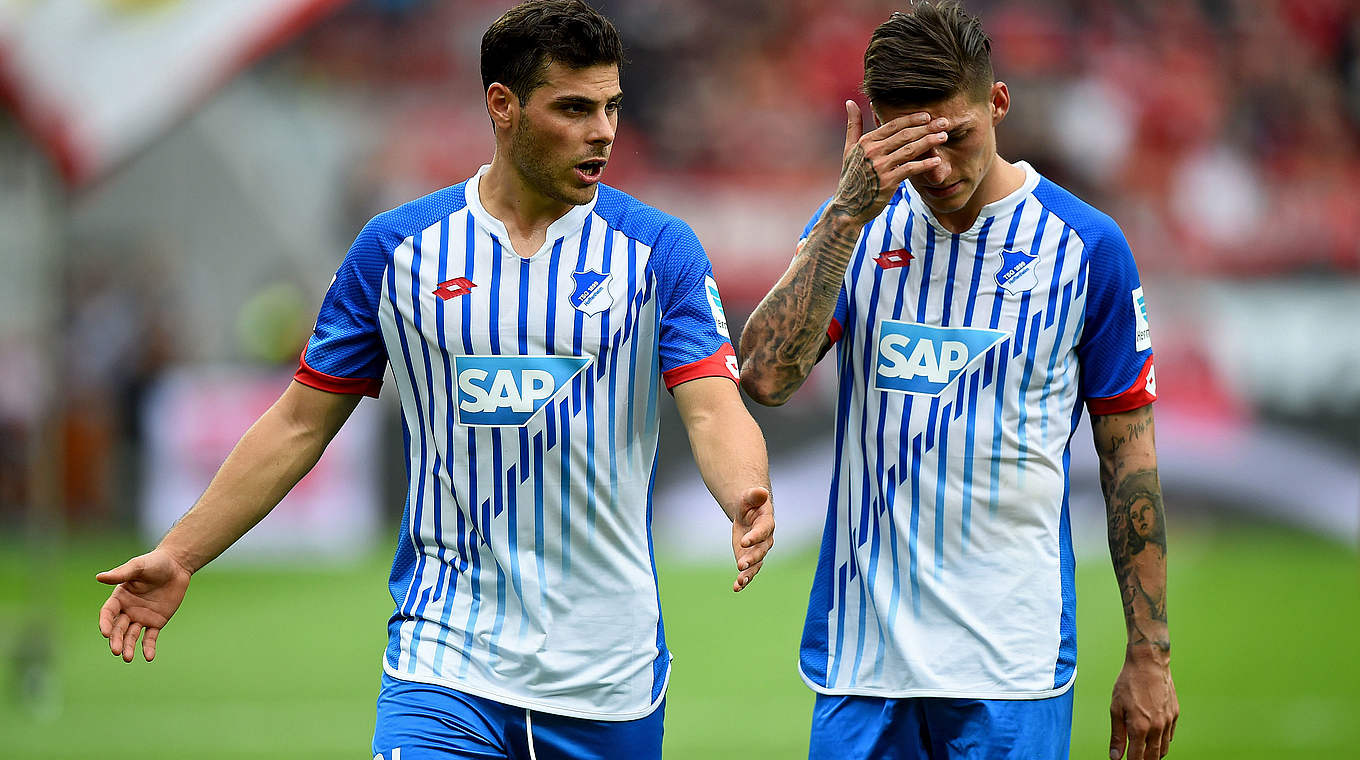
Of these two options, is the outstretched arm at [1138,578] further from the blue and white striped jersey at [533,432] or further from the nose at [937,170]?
A: the blue and white striped jersey at [533,432]

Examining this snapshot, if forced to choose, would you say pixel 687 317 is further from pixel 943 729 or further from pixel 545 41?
pixel 943 729

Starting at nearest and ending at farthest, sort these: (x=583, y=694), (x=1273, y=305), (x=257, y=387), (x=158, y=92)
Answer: (x=583, y=694), (x=158, y=92), (x=257, y=387), (x=1273, y=305)

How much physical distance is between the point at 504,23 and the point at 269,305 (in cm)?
1234

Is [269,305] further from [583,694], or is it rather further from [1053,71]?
[583,694]

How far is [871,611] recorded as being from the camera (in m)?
3.52

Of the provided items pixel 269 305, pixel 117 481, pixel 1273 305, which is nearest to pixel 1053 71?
pixel 1273 305

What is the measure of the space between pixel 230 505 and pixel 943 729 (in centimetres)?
159

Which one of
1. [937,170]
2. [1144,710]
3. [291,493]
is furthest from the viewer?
[291,493]

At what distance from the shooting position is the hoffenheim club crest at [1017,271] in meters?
3.50

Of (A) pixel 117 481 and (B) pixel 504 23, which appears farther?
(A) pixel 117 481

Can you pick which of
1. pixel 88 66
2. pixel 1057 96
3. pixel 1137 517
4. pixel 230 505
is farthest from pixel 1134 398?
pixel 1057 96

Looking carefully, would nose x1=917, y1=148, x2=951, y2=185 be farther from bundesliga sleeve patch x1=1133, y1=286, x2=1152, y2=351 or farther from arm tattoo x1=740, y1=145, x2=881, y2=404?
bundesliga sleeve patch x1=1133, y1=286, x2=1152, y2=351

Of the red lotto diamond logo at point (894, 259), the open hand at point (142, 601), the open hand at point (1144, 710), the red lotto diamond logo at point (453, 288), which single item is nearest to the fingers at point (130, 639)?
the open hand at point (142, 601)

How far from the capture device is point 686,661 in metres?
9.77
